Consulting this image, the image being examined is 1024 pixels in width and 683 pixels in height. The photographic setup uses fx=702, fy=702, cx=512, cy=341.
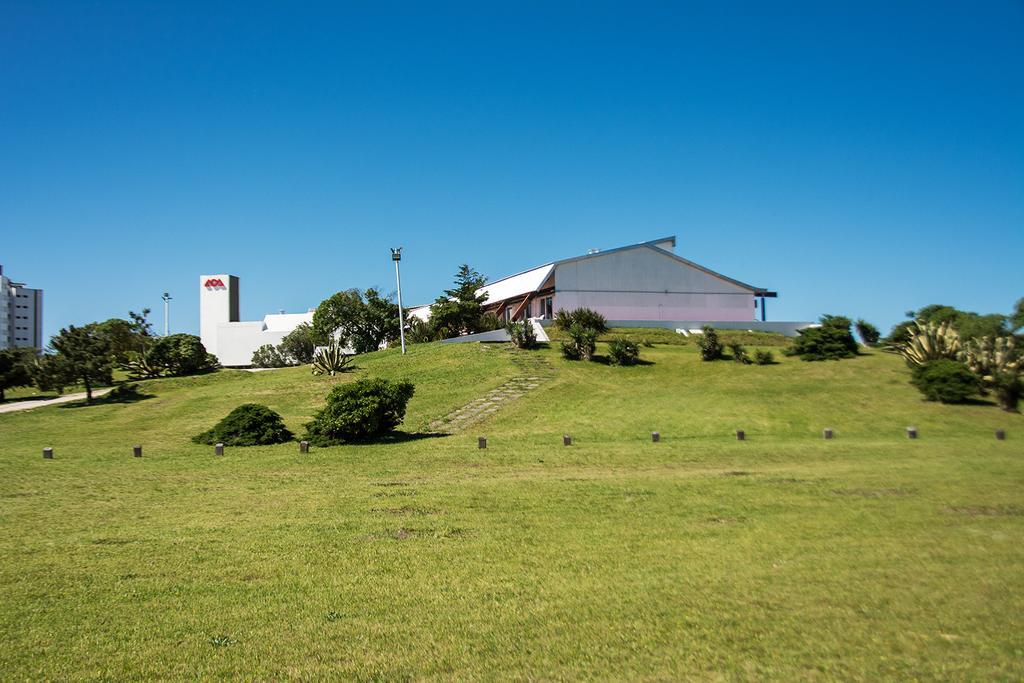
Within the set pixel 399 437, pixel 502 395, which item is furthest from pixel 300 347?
pixel 399 437

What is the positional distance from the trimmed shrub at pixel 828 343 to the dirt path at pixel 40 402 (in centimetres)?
3587

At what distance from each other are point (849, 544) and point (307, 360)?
2226 inches

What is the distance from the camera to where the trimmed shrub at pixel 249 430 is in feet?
68.9

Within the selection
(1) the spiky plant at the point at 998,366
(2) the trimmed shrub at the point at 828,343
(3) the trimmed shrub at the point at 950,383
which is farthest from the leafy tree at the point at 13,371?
(1) the spiky plant at the point at 998,366

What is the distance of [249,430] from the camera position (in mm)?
21219

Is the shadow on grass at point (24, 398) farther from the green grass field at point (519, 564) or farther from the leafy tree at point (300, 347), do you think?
the leafy tree at point (300, 347)

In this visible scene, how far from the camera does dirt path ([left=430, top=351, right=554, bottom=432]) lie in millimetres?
24875

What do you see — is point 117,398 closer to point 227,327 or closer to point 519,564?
point 519,564

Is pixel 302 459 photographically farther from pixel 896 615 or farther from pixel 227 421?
pixel 896 615

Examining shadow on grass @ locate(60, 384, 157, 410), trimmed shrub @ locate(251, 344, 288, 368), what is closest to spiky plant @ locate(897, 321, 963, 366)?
shadow on grass @ locate(60, 384, 157, 410)

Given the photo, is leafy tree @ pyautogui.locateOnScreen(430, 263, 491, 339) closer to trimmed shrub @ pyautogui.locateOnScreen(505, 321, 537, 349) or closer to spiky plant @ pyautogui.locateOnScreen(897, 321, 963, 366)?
trimmed shrub @ pyautogui.locateOnScreen(505, 321, 537, 349)

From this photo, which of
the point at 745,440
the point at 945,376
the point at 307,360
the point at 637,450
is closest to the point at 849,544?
the point at 637,450

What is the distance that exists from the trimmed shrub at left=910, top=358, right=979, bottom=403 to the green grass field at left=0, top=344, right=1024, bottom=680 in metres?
8.25

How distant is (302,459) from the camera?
17.9 m
